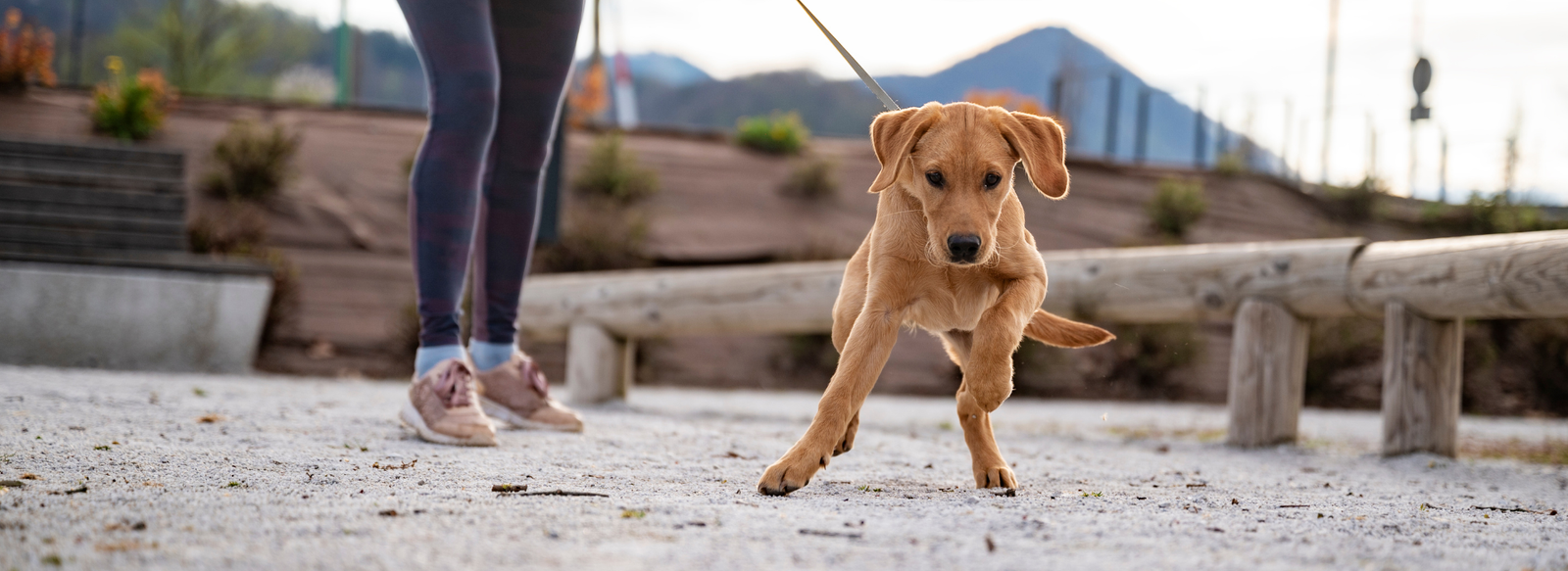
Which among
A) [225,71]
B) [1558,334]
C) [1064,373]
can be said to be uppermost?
[225,71]

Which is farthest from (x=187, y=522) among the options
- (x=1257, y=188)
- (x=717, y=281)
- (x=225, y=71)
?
(x=225, y=71)

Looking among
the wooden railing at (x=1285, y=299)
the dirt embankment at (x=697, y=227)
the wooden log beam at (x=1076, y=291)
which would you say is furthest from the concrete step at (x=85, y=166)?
the wooden railing at (x=1285, y=299)

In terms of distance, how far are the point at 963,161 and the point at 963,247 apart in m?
0.18

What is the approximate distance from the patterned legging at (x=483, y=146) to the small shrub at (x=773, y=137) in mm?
11767

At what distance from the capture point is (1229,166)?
16578 mm

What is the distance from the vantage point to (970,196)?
73.0 inches

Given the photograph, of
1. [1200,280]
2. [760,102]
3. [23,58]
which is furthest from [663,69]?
[1200,280]

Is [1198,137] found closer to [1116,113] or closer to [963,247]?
[1116,113]

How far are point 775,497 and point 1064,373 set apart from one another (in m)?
8.24

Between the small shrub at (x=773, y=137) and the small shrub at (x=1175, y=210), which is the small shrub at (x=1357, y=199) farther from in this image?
the small shrub at (x=773, y=137)

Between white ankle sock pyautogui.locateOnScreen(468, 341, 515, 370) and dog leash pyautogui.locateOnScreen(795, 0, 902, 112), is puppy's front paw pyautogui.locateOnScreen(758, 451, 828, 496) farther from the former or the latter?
white ankle sock pyautogui.locateOnScreen(468, 341, 515, 370)

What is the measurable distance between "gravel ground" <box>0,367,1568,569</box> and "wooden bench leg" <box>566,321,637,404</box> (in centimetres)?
151

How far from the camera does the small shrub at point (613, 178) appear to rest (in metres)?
12.5

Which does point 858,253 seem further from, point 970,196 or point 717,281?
point 717,281
